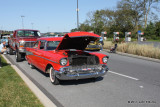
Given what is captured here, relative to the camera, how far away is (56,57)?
5.69m

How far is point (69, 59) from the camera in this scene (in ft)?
18.5

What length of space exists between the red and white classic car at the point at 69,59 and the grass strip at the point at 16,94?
3.56 feet

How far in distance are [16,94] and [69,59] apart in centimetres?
191

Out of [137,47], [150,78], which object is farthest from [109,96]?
[137,47]

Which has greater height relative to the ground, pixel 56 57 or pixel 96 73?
pixel 56 57

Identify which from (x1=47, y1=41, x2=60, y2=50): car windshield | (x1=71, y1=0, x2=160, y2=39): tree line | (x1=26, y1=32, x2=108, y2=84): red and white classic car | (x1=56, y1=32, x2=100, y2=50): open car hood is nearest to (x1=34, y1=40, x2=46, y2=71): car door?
(x1=26, y1=32, x2=108, y2=84): red and white classic car

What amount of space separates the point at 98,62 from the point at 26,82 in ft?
8.74

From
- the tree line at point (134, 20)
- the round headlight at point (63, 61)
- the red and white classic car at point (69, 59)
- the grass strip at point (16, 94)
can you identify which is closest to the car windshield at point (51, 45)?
the red and white classic car at point (69, 59)

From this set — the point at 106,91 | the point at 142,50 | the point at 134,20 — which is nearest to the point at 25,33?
the point at 106,91

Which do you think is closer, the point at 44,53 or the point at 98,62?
the point at 98,62

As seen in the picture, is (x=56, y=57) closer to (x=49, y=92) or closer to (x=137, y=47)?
(x=49, y=92)

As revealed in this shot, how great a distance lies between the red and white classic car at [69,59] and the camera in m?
5.56

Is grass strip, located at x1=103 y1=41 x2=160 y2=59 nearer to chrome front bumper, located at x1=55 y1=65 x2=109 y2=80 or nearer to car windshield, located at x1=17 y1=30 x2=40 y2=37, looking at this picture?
chrome front bumper, located at x1=55 y1=65 x2=109 y2=80

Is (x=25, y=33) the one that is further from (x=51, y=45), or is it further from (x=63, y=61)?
(x=63, y=61)
